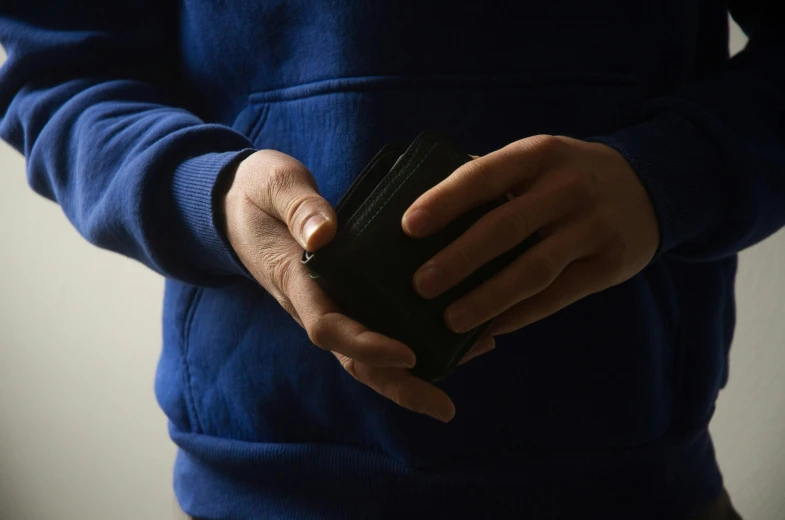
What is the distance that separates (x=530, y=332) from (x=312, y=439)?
0.57 feet

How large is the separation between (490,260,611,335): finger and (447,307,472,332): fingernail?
0.15 feet

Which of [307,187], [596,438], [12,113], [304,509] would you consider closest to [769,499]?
[596,438]

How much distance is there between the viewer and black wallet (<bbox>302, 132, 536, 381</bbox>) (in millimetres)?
349

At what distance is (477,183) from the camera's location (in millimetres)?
352

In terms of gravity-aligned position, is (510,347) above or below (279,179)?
below

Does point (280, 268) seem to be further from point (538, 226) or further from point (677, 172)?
point (677, 172)

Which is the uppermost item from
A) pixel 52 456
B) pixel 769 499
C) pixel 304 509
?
pixel 304 509

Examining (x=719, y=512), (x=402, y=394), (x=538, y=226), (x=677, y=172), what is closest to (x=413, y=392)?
(x=402, y=394)

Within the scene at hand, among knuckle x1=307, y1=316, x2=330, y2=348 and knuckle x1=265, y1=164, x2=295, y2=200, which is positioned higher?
knuckle x1=265, y1=164, x2=295, y2=200

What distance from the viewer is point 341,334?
35 cm

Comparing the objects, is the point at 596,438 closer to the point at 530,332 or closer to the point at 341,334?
the point at 530,332

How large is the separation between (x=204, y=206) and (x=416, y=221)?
168 millimetres

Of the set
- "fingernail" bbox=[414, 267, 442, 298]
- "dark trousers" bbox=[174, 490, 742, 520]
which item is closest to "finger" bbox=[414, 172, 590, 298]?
"fingernail" bbox=[414, 267, 442, 298]

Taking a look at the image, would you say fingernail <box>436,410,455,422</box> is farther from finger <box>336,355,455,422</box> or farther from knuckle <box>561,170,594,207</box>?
knuckle <box>561,170,594,207</box>
